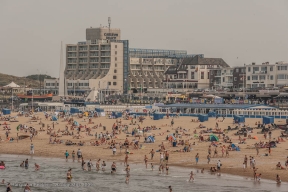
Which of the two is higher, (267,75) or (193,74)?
(193,74)

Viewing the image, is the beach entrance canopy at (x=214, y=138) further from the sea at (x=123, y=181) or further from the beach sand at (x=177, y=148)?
the sea at (x=123, y=181)

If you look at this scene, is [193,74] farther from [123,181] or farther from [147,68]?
[123,181]

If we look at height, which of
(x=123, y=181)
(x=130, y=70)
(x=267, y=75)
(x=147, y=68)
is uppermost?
(x=147, y=68)

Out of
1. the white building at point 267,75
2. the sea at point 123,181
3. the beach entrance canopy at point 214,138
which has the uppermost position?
the white building at point 267,75

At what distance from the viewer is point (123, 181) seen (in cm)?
4700

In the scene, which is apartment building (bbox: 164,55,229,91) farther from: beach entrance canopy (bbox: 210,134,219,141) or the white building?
beach entrance canopy (bbox: 210,134,219,141)

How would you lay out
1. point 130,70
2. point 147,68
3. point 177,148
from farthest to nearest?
point 147,68
point 130,70
point 177,148

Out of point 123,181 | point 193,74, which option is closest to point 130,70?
point 193,74

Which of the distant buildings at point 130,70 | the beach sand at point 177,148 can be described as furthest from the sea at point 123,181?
the distant buildings at point 130,70

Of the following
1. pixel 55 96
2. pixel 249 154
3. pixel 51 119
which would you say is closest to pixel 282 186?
pixel 249 154

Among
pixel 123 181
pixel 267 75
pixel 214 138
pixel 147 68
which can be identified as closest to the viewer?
pixel 123 181

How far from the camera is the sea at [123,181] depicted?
43.8 meters

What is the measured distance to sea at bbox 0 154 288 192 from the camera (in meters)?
43.8

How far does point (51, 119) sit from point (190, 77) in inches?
2265
